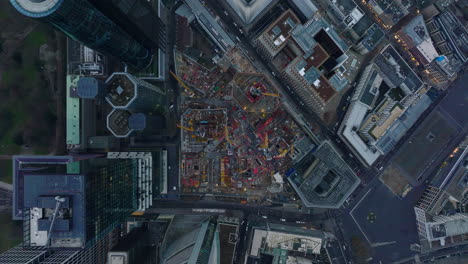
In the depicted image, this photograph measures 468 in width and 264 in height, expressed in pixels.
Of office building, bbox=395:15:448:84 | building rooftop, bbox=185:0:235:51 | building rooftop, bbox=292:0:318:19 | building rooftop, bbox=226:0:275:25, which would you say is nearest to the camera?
building rooftop, bbox=226:0:275:25

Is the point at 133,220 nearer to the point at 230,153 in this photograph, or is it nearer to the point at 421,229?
the point at 230,153

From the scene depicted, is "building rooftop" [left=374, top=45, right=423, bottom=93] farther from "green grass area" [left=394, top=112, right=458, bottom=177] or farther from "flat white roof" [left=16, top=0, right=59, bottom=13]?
"flat white roof" [left=16, top=0, right=59, bottom=13]

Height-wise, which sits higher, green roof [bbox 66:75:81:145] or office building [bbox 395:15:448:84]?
green roof [bbox 66:75:81:145]

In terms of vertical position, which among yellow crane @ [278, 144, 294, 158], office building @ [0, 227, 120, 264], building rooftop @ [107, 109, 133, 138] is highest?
Answer: building rooftop @ [107, 109, 133, 138]

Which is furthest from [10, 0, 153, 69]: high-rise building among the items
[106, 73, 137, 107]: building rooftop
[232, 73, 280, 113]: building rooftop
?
[232, 73, 280, 113]: building rooftop

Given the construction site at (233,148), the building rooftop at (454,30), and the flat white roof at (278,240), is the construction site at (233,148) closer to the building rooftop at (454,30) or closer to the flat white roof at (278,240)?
the flat white roof at (278,240)

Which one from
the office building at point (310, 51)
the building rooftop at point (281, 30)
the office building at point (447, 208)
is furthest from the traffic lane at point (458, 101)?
the building rooftop at point (281, 30)

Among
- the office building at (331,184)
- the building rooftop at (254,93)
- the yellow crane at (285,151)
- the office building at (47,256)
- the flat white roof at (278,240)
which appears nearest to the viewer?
the office building at (47,256)
